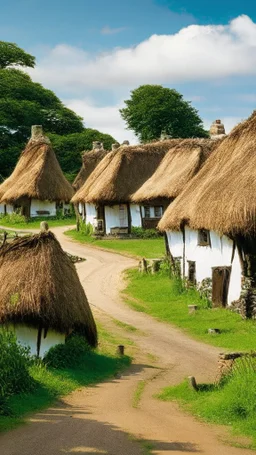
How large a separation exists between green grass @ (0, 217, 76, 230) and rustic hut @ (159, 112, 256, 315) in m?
19.5

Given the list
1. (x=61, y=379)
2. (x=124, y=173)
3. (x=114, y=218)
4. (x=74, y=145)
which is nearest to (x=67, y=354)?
(x=61, y=379)

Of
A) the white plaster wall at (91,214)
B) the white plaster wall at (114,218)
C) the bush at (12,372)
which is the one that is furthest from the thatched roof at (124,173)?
the bush at (12,372)

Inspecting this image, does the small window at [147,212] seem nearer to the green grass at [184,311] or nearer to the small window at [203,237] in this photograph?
the green grass at [184,311]

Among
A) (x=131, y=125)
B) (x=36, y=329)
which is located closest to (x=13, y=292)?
(x=36, y=329)

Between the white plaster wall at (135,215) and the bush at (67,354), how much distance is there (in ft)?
80.7

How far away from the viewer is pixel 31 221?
48125mm

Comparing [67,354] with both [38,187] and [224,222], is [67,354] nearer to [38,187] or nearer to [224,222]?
[224,222]

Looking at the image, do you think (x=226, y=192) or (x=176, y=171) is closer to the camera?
(x=226, y=192)

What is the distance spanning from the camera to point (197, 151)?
33.9 m

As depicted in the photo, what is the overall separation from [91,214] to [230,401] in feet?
105

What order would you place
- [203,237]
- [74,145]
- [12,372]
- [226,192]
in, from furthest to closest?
1. [74,145]
2. [203,237]
3. [226,192]
4. [12,372]

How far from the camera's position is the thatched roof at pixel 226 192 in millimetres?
21859

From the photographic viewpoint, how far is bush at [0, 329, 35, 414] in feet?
45.0

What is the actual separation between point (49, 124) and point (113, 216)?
86.4 feet
